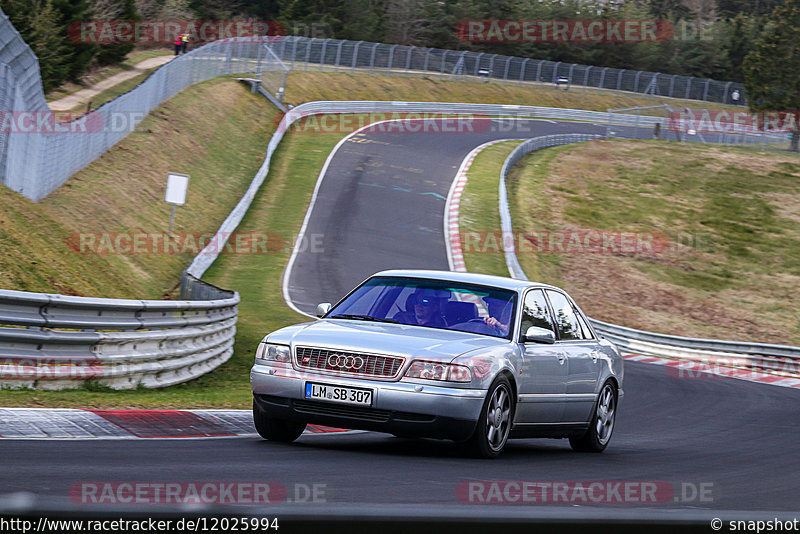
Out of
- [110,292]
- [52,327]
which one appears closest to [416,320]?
[52,327]

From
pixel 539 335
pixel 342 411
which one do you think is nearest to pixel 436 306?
pixel 539 335

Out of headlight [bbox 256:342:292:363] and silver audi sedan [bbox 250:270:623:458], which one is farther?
headlight [bbox 256:342:292:363]

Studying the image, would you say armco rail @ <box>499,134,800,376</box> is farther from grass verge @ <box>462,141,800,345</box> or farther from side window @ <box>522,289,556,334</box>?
side window @ <box>522,289,556,334</box>

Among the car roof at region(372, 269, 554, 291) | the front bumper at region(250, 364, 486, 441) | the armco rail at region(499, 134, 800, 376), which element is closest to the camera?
the front bumper at region(250, 364, 486, 441)

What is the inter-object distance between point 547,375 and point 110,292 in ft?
42.4

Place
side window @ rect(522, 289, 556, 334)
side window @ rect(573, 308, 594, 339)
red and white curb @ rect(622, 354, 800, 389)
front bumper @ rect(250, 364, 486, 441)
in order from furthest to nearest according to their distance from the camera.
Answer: red and white curb @ rect(622, 354, 800, 389) → side window @ rect(573, 308, 594, 339) → side window @ rect(522, 289, 556, 334) → front bumper @ rect(250, 364, 486, 441)

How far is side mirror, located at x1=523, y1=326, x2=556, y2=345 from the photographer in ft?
29.3

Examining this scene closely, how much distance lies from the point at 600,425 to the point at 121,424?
454cm

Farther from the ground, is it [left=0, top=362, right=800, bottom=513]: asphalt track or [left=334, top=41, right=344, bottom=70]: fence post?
[left=0, top=362, right=800, bottom=513]: asphalt track

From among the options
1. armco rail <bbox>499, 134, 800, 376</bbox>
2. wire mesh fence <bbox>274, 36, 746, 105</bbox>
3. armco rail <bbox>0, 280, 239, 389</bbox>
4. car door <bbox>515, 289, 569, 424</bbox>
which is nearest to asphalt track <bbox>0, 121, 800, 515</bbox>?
car door <bbox>515, 289, 569, 424</bbox>

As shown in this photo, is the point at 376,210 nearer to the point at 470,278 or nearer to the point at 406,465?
the point at 470,278

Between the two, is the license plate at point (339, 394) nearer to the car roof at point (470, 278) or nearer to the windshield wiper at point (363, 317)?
the windshield wiper at point (363, 317)

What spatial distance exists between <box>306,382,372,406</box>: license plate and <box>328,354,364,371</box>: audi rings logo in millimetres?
167

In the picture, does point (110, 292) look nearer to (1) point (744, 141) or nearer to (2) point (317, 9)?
(1) point (744, 141)
